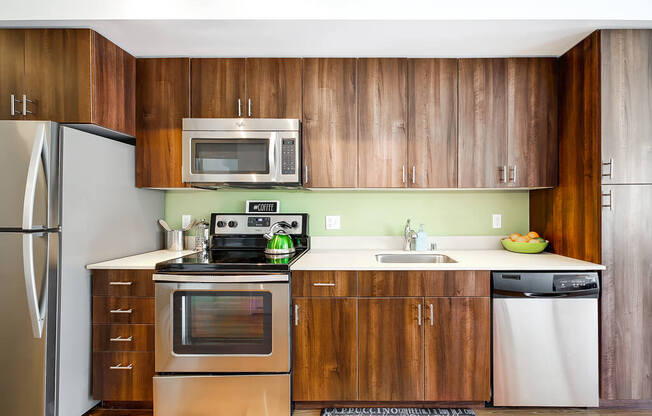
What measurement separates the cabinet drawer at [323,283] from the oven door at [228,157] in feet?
2.14

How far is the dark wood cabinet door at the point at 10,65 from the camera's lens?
2084 mm

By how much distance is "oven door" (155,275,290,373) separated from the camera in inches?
79.4

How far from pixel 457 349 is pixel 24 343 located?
227 cm

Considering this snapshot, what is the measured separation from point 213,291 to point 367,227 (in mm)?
1260

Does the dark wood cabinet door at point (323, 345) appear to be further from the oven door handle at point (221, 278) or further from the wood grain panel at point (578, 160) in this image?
the wood grain panel at point (578, 160)

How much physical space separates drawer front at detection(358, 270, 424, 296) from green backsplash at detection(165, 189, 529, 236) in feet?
2.43

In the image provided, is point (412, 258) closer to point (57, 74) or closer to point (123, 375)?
point (123, 375)

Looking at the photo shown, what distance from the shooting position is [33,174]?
1796 mm

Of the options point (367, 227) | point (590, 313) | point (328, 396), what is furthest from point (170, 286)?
point (590, 313)

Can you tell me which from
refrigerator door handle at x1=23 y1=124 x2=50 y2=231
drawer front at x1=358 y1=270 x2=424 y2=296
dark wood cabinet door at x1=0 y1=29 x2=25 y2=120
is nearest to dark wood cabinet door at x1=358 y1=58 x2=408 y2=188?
drawer front at x1=358 y1=270 x2=424 y2=296

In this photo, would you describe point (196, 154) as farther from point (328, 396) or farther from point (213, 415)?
point (328, 396)

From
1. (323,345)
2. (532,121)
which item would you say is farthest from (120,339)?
(532,121)

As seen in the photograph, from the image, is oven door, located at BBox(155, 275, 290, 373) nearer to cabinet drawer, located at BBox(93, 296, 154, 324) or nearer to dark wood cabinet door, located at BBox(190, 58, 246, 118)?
cabinet drawer, located at BBox(93, 296, 154, 324)

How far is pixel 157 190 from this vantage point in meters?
2.79
